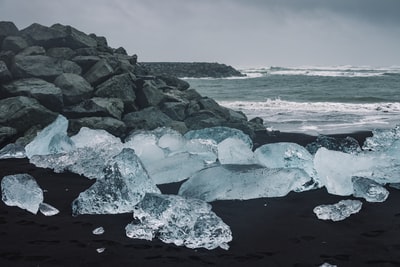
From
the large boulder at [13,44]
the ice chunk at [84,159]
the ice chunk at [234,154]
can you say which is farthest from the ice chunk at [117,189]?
the large boulder at [13,44]

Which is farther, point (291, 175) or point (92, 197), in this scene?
point (291, 175)

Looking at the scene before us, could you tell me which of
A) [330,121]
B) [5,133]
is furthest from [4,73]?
[330,121]

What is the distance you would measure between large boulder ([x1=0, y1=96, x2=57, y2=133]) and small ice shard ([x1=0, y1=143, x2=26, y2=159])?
2.65 feet

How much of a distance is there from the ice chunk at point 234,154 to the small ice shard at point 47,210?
7.78 feet

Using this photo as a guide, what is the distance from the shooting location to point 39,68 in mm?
8562

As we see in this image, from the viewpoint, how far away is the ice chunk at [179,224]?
321 centimetres

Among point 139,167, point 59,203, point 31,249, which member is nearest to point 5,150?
point 59,203

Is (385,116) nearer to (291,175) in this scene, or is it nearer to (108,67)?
(108,67)

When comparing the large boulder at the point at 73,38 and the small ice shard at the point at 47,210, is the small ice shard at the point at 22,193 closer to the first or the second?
the small ice shard at the point at 47,210

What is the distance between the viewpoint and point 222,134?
7238 mm

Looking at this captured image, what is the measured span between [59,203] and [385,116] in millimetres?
13666

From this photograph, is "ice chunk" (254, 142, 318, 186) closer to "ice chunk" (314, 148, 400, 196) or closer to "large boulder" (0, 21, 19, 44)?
"ice chunk" (314, 148, 400, 196)

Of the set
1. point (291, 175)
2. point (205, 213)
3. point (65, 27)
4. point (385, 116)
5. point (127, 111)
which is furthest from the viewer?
point (385, 116)

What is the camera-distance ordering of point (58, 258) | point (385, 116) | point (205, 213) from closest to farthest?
point (58, 258) < point (205, 213) < point (385, 116)
